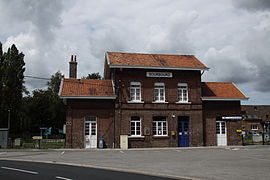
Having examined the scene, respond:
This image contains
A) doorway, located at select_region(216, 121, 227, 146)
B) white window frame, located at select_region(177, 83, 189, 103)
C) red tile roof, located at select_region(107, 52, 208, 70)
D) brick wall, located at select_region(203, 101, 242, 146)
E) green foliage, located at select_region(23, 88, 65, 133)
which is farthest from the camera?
green foliage, located at select_region(23, 88, 65, 133)

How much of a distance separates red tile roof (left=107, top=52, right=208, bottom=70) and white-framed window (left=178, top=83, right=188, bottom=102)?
5.61 feet

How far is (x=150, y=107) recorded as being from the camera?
26.3 m

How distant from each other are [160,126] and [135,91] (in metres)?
3.78

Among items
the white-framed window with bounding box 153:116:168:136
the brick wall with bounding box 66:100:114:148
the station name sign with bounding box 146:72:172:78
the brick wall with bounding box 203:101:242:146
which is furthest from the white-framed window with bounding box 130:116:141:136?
the brick wall with bounding box 203:101:242:146

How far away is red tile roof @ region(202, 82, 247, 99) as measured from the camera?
92.0 feet

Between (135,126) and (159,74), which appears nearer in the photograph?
(135,126)

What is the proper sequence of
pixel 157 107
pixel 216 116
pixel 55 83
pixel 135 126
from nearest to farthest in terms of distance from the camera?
pixel 135 126 → pixel 157 107 → pixel 216 116 → pixel 55 83

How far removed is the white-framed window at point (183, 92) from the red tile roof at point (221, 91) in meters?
1.71

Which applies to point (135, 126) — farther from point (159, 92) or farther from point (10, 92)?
point (10, 92)

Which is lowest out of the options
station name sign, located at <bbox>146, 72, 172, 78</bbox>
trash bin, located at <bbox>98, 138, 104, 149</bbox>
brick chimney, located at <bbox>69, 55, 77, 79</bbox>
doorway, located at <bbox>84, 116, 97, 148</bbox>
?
trash bin, located at <bbox>98, 138, 104, 149</bbox>

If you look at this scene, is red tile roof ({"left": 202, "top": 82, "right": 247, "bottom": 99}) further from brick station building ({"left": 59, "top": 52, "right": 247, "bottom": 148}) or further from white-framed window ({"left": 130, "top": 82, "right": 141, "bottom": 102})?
white-framed window ({"left": 130, "top": 82, "right": 141, "bottom": 102})

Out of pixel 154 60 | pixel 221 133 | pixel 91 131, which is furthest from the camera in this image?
pixel 154 60

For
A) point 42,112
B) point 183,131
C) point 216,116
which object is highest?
point 42,112

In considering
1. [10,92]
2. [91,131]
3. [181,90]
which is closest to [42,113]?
[10,92]
